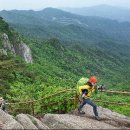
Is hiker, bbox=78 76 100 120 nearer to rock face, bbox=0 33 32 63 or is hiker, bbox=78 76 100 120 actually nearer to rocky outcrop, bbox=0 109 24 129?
rocky outcrop, bbox=0 109 24 129

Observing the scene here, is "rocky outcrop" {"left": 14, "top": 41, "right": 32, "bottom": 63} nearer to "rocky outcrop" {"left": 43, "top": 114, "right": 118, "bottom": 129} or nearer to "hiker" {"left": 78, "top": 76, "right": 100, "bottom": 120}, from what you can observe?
"hiker" {"left": 78, "top": 76, "right": 100, "bottom": 120}

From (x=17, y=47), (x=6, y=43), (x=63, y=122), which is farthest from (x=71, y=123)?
(x=17, y=47)

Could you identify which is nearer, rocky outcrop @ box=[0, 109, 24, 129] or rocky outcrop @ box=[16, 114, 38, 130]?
rocky outcrop @ box=[0, 109, 24, 129]

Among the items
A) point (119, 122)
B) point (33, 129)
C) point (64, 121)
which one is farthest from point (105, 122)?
point (33, 129)

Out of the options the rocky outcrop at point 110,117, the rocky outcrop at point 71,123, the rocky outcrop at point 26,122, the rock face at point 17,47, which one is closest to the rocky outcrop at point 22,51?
the rock face at point 17,47

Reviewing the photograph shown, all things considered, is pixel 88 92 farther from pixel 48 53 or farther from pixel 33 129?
pixel 48 53

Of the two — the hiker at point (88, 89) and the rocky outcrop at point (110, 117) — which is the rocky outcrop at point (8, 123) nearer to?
the hiker at point (88, 89)

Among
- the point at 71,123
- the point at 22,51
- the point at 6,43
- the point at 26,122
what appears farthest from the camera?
the point at 22,51

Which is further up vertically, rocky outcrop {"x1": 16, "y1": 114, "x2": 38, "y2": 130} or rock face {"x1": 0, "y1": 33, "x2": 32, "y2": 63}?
rocky outcrop {"x1": 16, "y1": 114, "x2": 38, "y2": 130}

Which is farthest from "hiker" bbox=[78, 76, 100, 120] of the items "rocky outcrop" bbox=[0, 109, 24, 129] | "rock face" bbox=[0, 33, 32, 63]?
"rock face" bbox=[0, 33, 32, 63]

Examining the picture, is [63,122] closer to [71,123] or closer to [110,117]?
[71,123]

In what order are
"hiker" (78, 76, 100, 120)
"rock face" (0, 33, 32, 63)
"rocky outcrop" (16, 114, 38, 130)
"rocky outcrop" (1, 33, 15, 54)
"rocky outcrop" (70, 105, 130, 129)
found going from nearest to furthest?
1. "rocky outcrop" (16, 114, 38, 130)
2. "rocky outcrop" (70, 105, 130, 129)
3. "hiker" (78, 76, 100, 120)
4. "rocky outcrop" (1, 33, 15, 54)
5. "rock face" (0, 33, 32, 63)

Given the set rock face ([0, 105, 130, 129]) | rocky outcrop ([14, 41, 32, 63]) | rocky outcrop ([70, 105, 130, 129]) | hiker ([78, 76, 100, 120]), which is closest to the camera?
rock face ([0, 105, 130, 129])

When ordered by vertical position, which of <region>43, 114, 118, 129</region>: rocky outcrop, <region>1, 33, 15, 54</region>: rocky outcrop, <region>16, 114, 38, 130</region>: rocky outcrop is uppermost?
<region>16, 114, 38, 130</region>: rocky outcrop
